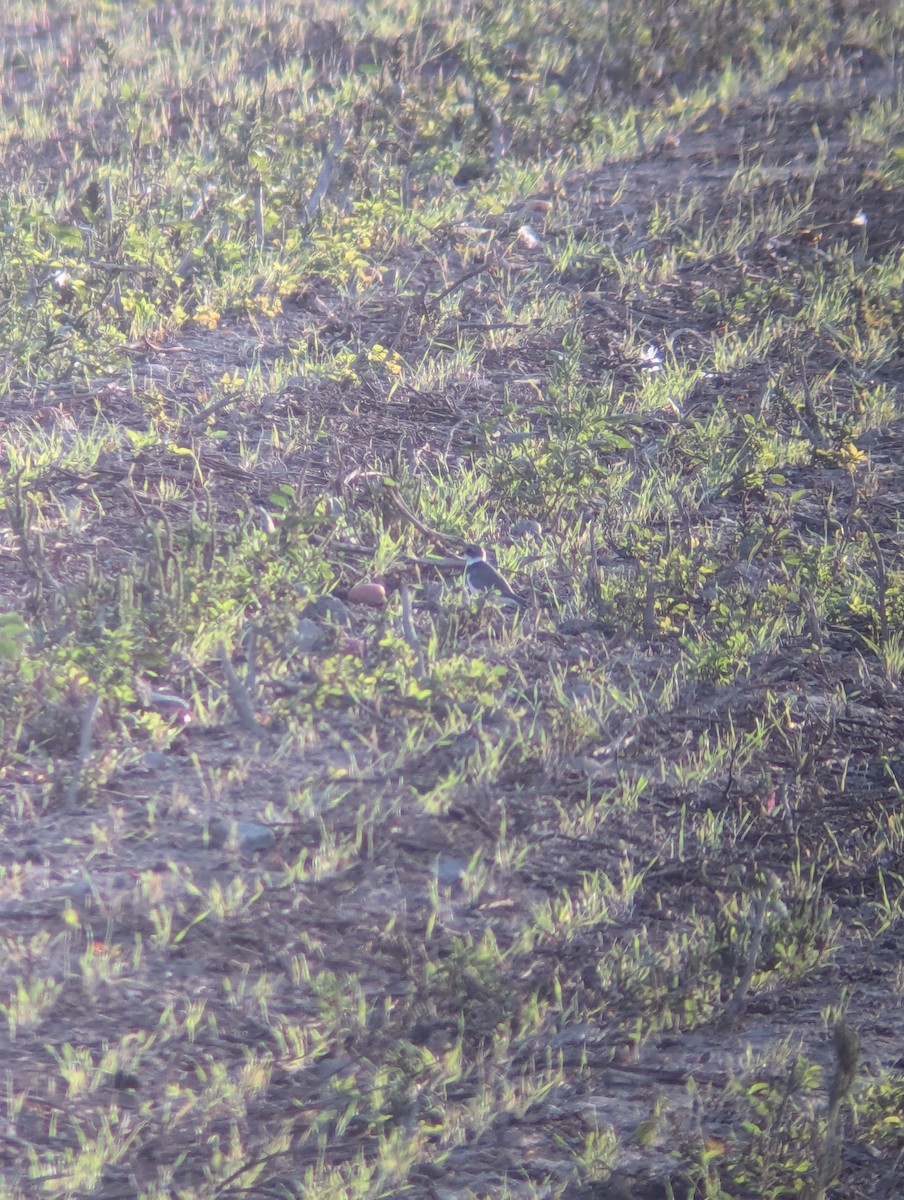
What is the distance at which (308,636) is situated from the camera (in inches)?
143

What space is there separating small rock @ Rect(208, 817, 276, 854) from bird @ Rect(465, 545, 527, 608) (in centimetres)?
119

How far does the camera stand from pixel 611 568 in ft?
13.7

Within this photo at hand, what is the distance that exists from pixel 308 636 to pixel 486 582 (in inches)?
24.4

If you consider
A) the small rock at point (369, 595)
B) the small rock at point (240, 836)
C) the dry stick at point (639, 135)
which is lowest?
the small rock at point (369, 595)

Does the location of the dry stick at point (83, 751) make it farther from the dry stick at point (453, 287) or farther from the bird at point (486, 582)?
the dry stick at point (453, 287)

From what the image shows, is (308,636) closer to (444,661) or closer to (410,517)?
(444,661)

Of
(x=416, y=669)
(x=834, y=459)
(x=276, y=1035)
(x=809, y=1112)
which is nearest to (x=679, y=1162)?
(x=809, y=1112)

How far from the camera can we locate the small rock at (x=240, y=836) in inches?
115

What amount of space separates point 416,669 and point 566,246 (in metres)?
3.30

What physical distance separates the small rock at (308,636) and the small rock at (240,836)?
0.74 metres

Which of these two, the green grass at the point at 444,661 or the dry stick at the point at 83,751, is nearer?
the green grass at the point at 444,661

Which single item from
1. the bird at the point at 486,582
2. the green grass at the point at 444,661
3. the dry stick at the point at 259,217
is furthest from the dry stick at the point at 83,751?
the dry stick at the point at 259,217

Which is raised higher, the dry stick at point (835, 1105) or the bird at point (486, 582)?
the dry stick at point (835, 1105)

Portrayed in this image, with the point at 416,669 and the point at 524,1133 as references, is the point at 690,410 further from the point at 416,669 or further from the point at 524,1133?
the point at 524,1133
